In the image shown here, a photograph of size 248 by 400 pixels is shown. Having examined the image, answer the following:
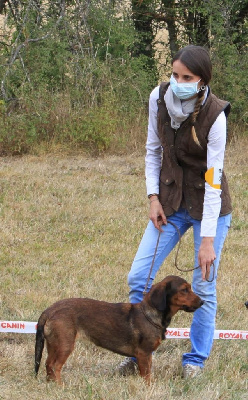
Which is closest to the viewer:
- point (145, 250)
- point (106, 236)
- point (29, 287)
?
point (145, 250)

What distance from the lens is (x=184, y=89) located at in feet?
14.7

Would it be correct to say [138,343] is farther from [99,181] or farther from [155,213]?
[99,181]

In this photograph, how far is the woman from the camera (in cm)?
457

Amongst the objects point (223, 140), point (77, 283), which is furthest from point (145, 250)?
point (77, 283)

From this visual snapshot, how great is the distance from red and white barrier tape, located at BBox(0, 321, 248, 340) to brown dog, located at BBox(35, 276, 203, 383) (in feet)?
3.06

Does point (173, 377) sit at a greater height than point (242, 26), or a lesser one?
lesser

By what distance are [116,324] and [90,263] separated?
293cm

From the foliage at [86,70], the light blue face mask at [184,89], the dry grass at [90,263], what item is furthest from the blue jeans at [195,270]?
the foliage at [86,70]

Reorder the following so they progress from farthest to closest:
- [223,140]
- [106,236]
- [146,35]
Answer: [146,35]
[106,236]
[223,140]

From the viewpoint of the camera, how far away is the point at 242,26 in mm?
15562

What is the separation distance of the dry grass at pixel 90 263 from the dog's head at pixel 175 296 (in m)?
0.54

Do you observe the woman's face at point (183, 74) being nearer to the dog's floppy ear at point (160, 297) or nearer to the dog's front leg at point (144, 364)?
the dog's floppy ear at point (160, 297)

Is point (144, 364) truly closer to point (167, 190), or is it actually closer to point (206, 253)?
point (206, 253)

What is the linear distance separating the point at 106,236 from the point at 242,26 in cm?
851
